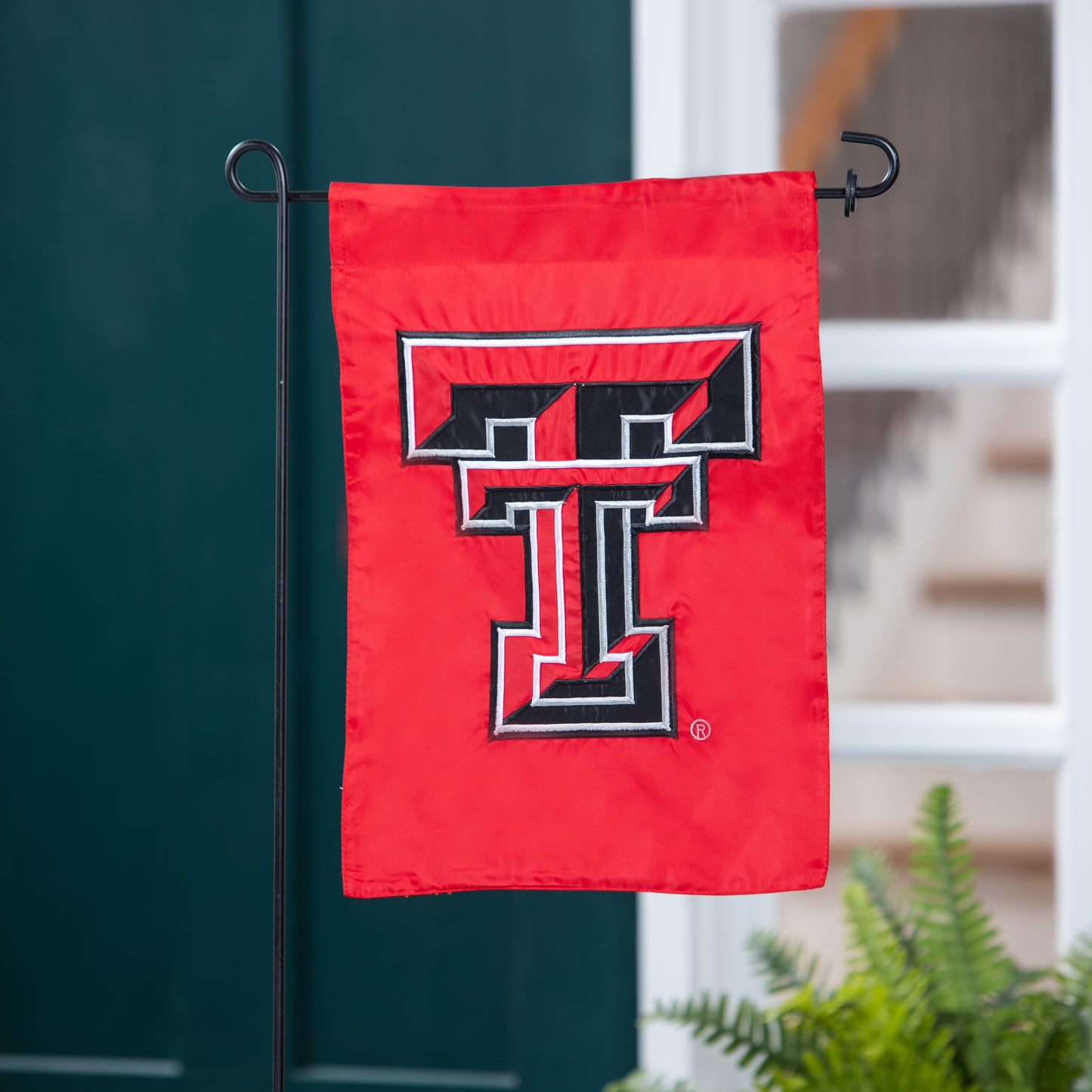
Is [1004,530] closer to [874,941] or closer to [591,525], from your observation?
[874,941]

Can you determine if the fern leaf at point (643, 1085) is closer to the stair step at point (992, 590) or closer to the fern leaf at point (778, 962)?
the fern leaf at point (778, 962)

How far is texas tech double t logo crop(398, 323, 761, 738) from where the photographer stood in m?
0.85

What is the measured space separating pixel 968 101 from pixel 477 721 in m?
1.04

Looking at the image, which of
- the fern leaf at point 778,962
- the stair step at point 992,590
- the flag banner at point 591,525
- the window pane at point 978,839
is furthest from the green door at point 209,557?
the stair step at point 992,590

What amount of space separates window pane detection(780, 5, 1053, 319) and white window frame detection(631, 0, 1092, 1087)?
0.12 feet

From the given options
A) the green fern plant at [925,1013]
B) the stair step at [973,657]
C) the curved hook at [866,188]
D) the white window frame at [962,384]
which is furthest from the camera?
the stair step at [973,657]

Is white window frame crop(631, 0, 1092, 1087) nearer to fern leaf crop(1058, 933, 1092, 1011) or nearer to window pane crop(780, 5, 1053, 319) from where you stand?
window pane crop(780, 5, 1053, 319)

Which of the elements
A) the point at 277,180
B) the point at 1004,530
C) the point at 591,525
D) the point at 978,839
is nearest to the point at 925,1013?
the point at 978,839

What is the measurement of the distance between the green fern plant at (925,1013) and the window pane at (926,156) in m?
0.66

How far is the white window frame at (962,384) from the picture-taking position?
1255mm

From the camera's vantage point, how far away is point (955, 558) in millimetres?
1527

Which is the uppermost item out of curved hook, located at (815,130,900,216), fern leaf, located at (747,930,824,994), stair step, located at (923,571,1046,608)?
curved hook, located at (815,130,900,216)

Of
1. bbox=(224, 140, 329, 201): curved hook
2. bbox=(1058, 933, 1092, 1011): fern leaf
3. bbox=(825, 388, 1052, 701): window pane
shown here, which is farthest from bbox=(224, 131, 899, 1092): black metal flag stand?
bbox=(1058, 933, 1092, 1011): fern leaf

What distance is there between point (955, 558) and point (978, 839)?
1.27ft
